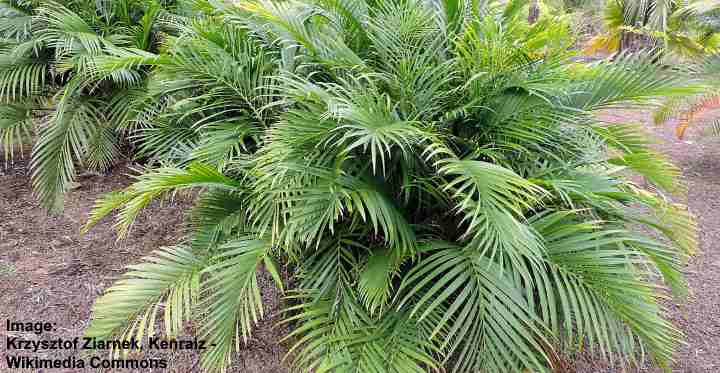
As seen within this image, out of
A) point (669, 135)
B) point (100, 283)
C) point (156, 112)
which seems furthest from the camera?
point (669, 135)

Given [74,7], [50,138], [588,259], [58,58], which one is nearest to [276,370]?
[588,259]

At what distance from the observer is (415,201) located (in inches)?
89.1

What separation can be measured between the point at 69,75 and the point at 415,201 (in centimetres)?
307

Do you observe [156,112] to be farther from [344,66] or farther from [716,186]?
[716,186]

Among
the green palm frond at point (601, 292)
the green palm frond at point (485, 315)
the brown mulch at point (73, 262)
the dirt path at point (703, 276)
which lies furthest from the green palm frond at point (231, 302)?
the dirt path at point (703, 276)

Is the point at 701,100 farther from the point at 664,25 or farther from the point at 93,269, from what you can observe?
the point at 93,269

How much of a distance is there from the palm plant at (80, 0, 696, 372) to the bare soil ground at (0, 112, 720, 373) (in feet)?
0.68

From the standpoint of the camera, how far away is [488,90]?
2.21 m

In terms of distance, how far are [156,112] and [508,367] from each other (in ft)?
8.58

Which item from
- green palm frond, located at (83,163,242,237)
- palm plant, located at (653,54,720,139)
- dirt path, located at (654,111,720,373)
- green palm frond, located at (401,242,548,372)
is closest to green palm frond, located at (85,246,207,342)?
green palm frond, located at (83,163,242,237)

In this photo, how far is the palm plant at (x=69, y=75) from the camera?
129 inches

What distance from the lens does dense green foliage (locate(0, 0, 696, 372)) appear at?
1.73 meters

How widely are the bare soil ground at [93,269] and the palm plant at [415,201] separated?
0.21m

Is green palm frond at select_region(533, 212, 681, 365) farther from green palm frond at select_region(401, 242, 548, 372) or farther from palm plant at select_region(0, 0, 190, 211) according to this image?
palm plant at select_region(0, 0, 190, 211)
